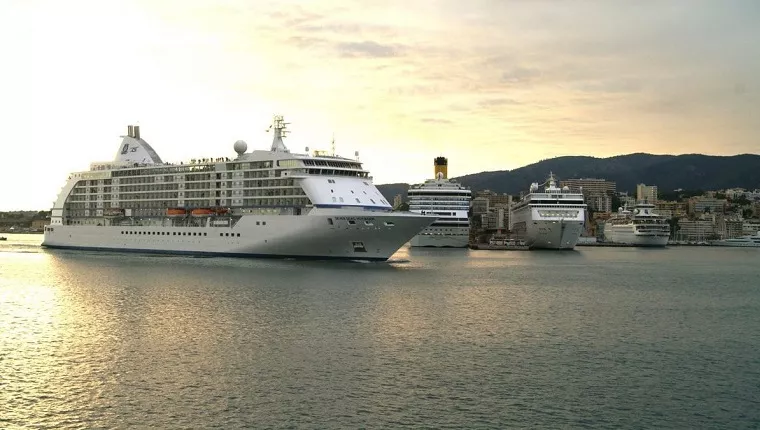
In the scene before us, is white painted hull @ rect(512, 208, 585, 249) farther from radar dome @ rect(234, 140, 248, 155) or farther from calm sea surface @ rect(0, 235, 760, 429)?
calm sea surface @ rect(0, 235, 760, 429)

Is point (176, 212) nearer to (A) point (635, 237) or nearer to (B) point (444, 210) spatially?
(B) point (444, 210)

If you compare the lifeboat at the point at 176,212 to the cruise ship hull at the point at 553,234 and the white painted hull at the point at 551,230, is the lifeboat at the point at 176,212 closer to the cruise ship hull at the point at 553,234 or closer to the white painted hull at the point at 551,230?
the white painted hull at the point at 551,230

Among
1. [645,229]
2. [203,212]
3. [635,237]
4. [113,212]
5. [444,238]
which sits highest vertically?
[113,212]

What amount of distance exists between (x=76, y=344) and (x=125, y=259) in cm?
4384

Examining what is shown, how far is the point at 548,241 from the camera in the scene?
11925 cm

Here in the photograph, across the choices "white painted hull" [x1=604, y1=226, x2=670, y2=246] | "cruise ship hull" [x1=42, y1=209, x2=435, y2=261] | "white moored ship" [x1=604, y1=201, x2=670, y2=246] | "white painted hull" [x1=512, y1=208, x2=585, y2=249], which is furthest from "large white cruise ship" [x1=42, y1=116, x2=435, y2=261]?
"white painted hull" [x1=604, y1=226, x2=670, y2=246]

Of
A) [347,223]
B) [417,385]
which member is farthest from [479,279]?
[417,385]

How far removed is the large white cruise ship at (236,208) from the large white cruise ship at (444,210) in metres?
49.1

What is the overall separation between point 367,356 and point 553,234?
97650mm

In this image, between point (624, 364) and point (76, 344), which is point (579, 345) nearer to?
point (624, 364)

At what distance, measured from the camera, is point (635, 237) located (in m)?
167

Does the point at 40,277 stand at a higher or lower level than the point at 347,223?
→ lower

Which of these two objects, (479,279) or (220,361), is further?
(479,279)

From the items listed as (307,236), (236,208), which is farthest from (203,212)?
(307,236)
